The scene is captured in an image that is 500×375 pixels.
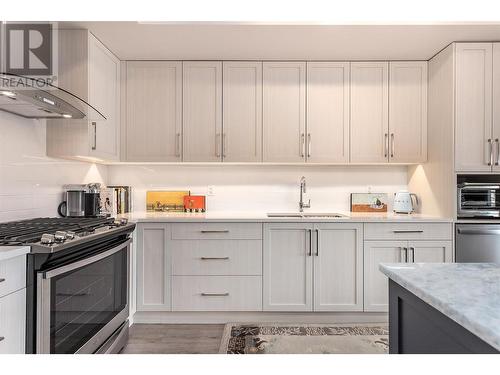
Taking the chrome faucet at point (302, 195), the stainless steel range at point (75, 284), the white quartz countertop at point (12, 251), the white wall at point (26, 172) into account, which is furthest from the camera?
the chrome faucet at point (302, 195)

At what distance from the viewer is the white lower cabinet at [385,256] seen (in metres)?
2.83

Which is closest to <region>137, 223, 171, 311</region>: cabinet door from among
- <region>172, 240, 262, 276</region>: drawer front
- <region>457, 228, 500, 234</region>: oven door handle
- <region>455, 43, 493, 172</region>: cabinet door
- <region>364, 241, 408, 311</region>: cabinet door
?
<region>172, 240, 262, 276</region>: drawer front

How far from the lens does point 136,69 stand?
316 cm

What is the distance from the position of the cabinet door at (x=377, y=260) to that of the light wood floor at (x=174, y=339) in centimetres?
121

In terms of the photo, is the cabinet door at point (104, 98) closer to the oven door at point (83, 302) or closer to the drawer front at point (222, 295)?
the oven door at point (83, 302)

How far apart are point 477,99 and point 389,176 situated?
99cm

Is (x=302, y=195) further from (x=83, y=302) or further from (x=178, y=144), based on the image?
(x=83, y=302)

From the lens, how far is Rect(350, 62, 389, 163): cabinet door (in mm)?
3154

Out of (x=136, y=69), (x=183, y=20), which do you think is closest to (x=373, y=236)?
(x=136, y=69)

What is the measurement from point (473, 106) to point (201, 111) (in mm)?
2177

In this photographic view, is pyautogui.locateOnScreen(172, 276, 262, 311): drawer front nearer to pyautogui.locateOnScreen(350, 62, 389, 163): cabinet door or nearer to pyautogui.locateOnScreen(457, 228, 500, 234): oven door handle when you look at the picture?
pyautogui.locateOnScreen(350, 62, 389, 163): cabinet door

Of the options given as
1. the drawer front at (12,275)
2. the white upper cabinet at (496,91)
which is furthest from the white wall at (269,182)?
the drawer front at (12,275)

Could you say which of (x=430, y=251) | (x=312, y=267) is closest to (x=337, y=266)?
(x=312, y=267)

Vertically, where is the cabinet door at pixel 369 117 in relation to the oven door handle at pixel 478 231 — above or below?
above
